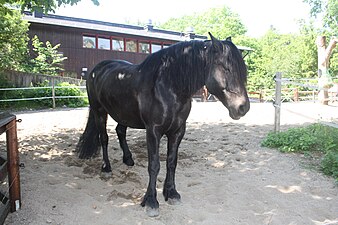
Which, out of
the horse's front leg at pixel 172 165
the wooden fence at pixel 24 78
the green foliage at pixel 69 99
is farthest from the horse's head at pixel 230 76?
the wooden fence at pixel 24 78

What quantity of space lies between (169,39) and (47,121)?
15.2m

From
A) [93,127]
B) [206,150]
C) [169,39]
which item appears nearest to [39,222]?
[93,127]

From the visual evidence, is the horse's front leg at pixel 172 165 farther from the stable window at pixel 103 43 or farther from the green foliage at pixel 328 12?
the green foliage at pixel 328 12

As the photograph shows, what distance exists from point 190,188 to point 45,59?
14999mm

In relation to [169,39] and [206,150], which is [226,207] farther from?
[169,39]

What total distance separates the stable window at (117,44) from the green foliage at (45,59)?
4441 millimetres

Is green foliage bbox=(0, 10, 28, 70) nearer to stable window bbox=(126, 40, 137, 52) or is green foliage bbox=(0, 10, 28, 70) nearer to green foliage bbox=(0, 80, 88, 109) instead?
green foliage bbox=(0, 80, 88, 109)

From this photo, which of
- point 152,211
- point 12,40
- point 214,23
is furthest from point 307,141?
point 214,23

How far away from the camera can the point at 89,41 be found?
1944 centimetres

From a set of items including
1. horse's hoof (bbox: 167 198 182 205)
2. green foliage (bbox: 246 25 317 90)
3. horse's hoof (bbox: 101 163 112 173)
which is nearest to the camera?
horse's hoof (bbox: 167 198 182 205)

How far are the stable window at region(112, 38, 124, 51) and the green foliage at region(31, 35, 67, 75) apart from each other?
14.6ft

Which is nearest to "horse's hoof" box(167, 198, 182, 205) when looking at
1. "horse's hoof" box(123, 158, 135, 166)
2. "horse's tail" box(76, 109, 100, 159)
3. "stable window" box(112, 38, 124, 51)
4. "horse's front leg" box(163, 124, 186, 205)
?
"horse's front leg" box(163, 124, 186, 205)

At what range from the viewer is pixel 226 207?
3.06 meters

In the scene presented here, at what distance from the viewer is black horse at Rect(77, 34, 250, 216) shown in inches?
105
